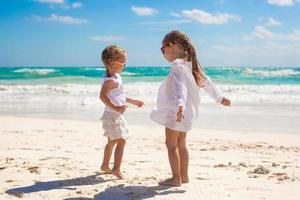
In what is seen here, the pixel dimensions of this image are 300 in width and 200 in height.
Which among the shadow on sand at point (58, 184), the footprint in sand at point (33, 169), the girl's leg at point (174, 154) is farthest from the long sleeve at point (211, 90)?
the footprint in sand at point (33, 169)

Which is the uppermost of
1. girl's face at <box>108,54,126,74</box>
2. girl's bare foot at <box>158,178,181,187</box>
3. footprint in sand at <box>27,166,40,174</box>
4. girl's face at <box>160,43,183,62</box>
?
girl's face at <box>160,43,183,62</box>

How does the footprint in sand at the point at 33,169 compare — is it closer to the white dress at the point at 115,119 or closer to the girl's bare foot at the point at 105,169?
the girl's bare foot at the point at 105,169

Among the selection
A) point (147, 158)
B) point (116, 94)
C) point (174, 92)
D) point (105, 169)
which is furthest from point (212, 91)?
point (147, 158)

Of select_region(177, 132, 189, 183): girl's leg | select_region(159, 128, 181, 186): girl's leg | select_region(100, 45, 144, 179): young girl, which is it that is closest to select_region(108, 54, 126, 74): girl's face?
select_region(100, 45, 144, 179): young girl

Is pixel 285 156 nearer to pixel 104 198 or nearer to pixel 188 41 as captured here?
pixel 188 41

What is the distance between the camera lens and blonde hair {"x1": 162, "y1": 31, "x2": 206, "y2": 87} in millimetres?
4430

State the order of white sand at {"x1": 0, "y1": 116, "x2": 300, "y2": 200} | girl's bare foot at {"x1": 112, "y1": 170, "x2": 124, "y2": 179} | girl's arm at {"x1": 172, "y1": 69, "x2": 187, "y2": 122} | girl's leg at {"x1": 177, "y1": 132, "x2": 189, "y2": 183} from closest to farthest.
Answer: girl's arm at {"x1": 172, "y1": 69, "x2": 187, "y2": 122}
white sand at {"x1": 0, "y1": 116, "x2": 300, "y2": 200}
girl's leg at {"x1": 177, "y1": 132, "x2": 189, "y2": 183}
girl's bare foot at {"x1": 112, "y1": 170, "x2": 124, "y2": 179}

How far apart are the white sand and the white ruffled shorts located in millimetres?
458

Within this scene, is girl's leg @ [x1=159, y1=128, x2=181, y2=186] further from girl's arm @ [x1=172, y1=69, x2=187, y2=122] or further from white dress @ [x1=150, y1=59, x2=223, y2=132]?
girl's arm @ [x1=172, y1=69, x2=187, y2=122]

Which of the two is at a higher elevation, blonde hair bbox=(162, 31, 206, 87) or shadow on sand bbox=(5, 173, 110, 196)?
blonde hair bbox=(162, 31, 206, 87)

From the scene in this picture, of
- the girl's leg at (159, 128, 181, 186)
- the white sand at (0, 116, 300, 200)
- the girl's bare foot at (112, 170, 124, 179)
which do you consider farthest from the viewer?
the girl's bare foot at (112, 170, 124, 179)

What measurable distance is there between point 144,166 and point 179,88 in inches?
67.7

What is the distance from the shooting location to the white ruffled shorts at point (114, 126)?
4902 mm

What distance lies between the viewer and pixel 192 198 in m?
4.08
